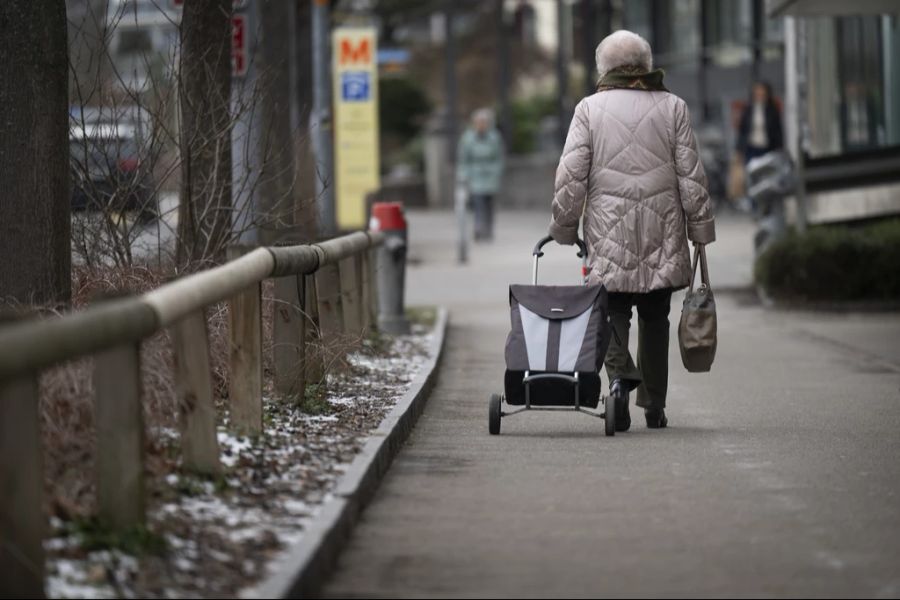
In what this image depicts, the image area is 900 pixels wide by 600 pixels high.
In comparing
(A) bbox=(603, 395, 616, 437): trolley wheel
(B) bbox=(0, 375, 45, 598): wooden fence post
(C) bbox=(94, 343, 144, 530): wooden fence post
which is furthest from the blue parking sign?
Result: (B) bbox=(0, 375, 45, 598): wooden fence post

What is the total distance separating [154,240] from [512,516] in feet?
17.7

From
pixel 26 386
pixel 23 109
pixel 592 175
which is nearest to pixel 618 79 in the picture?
pixel 592 175

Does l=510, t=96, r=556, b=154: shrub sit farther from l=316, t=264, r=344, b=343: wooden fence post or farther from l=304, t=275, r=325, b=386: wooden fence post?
l=304, t=275, r=325, b=386: wooden fence post

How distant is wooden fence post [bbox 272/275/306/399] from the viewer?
31.1ft

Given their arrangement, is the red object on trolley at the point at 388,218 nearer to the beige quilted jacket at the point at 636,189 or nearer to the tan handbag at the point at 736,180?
the beige quilted jacket at the point at 636,189

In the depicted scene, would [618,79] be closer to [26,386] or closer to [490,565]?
[490,565]

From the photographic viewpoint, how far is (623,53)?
955cm

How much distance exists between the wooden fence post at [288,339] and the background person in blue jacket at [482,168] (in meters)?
18.9

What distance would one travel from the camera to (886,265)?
689 inches

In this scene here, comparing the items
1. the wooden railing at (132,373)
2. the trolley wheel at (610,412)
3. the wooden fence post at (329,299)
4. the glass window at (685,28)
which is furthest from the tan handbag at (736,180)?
the wooden railing at (132,373)

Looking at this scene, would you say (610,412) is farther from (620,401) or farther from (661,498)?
(661,498)

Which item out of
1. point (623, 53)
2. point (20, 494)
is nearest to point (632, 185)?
point (623, 53)

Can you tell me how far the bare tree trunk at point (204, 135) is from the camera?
11547 mm

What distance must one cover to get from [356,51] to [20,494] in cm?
2074
